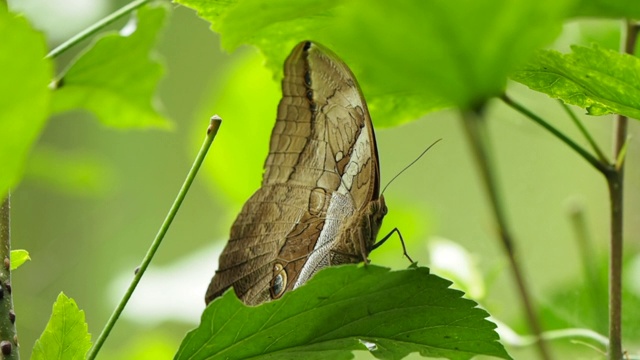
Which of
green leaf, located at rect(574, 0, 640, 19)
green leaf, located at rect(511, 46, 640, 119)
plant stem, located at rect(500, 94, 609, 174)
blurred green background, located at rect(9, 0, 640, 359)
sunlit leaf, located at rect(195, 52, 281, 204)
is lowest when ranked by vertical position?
plant stem, located at rect(500, 94, 609, 174)

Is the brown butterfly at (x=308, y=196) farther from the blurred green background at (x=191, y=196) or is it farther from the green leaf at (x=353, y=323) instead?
the blurred green background at (x=191, y=196)

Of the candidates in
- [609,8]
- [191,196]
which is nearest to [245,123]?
[609,8]

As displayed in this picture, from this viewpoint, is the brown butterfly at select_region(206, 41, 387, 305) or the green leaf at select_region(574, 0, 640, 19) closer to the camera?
the green leaf at select_region(574, 0, 640, 19)

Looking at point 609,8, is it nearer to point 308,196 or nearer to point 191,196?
point 308,196

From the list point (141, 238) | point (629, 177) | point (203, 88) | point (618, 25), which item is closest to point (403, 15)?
point (618, 25)

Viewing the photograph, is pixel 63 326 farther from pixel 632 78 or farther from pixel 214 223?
pixel 214 223

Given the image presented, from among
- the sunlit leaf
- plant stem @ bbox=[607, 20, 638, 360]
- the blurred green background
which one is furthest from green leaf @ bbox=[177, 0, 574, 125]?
the blurred green background

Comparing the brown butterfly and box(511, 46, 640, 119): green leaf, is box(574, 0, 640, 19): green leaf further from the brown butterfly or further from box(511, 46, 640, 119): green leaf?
the brown butterfly
